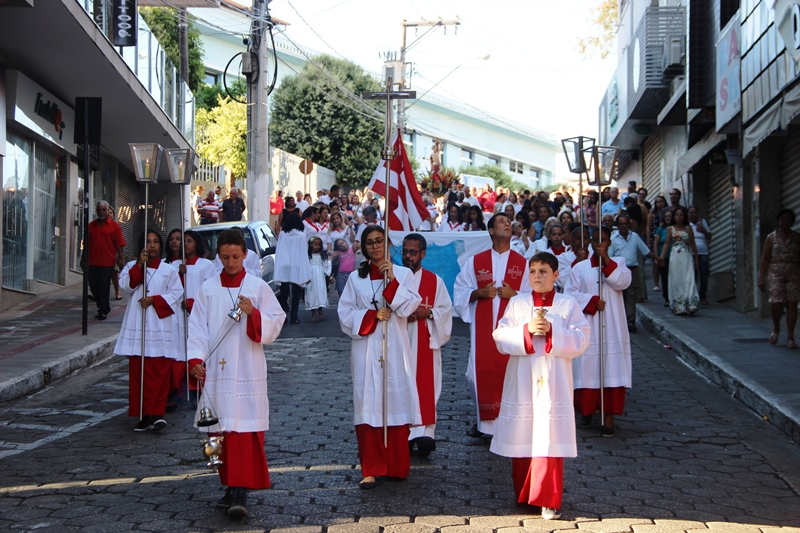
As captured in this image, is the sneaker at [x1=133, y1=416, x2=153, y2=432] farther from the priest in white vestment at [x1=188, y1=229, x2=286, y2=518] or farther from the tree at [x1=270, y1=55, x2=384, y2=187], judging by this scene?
the tree at [x1=270, y1=55, x2=384, y2=187]

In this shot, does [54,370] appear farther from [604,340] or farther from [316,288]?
[604,340]

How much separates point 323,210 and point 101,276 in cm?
476

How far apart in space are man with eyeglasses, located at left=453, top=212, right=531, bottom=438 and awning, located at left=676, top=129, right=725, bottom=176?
11.0 metres

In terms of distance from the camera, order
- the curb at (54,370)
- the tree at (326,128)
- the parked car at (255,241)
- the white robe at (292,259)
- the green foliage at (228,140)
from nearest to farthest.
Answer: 1. the curb at (54,370)
2. the white robe at (292,259)
3. the parked car at (255,241)
4. the green foliage at (228,140)
5. the tree at (326,128)

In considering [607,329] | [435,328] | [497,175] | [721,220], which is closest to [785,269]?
[607,329]

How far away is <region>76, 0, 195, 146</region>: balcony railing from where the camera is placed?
1683 centimetres

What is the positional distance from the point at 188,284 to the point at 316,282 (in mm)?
6829

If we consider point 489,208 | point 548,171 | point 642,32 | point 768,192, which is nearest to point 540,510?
point 768,192

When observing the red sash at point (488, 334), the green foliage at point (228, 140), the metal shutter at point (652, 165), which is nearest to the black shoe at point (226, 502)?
the red sash at point (488, 334)

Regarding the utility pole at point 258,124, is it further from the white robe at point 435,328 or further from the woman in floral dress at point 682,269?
the white robe at point 435,328

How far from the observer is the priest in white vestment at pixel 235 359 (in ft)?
20.4

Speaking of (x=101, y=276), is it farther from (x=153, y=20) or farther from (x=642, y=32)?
(x=153, y=20)

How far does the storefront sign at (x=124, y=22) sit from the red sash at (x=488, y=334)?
447 inches

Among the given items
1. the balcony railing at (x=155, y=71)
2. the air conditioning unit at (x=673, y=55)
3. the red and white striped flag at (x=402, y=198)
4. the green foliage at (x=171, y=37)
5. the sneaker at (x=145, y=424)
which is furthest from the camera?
the green foliage at (x=171, y=37)
